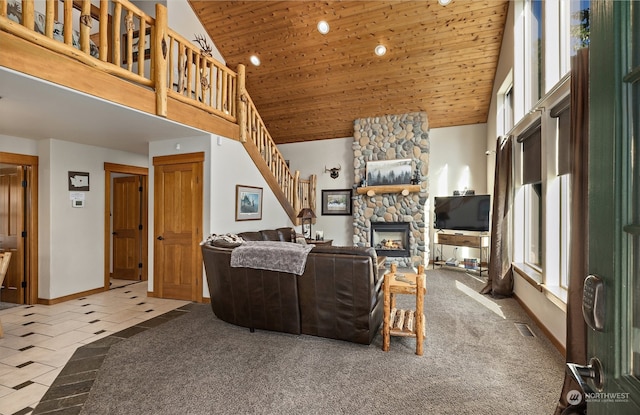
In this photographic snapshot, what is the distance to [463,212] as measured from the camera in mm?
6242

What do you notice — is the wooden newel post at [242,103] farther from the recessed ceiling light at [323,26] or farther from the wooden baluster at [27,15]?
the wooden baluster at [27,15]

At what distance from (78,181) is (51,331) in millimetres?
2501

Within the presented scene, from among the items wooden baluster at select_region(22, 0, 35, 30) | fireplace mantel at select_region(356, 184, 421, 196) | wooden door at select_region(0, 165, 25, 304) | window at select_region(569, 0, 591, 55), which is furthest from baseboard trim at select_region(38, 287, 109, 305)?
window at select_region(569, 0, 591, 55)

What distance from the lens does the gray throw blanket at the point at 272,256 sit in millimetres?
2938

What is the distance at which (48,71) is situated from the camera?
2.55 m

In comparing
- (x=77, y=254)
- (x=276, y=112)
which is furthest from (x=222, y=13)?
(x=77, y=254)

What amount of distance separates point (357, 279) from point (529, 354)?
173 centimetres

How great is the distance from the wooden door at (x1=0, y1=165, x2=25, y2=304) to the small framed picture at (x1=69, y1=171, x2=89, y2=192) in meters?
0.58

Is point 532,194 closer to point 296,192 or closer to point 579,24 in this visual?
point 579,24

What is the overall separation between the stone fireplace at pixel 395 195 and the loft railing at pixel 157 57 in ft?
5.74

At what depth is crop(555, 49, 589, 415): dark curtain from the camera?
77.7 inches

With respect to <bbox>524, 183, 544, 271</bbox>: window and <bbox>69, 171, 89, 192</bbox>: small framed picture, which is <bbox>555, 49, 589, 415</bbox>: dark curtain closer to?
<bbox>524, 183, 544, 271</bbox>: window

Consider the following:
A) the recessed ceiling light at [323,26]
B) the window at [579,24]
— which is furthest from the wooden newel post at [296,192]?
the window at [579,24]

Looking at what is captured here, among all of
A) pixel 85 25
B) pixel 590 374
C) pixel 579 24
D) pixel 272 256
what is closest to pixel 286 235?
pixel 272 256
